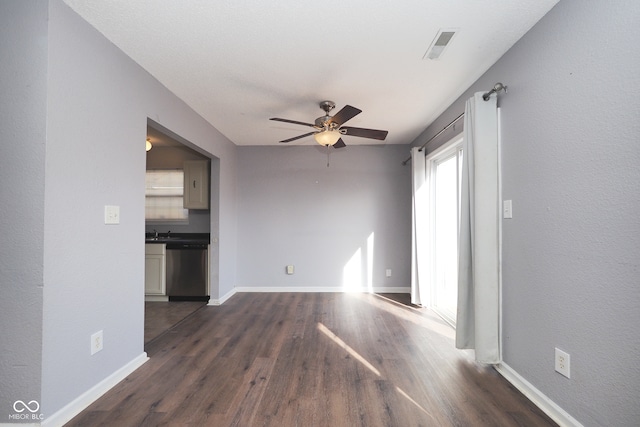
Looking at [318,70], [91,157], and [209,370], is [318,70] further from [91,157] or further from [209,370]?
[209,370]

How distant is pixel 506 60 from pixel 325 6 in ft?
4.64

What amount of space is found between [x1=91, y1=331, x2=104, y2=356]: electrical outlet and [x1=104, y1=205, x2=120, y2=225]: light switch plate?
2.42 feet

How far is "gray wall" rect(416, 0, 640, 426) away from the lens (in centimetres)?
125

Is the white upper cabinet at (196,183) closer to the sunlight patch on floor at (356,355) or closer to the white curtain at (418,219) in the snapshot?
the sunlight patch on floor at (356,355)

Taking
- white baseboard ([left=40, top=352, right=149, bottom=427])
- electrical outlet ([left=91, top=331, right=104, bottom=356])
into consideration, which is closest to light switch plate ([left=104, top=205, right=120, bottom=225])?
electrical outlet ([left=91, top=331, right=104, bottom=356])

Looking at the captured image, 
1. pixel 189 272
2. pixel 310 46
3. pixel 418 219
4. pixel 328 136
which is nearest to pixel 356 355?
pixel 328 136

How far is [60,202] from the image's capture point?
1.58 meters

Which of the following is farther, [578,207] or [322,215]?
[322,215]

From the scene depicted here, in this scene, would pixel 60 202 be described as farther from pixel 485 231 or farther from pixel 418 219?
pixel 418 219

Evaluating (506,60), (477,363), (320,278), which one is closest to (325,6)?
(506,60)

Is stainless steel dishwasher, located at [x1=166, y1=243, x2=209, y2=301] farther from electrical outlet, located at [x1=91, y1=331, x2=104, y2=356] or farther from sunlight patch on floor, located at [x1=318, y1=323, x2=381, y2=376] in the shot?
electrical outlet, located at [x1=91, y1=331, x2=104, y2=356]

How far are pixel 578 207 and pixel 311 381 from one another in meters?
1.94

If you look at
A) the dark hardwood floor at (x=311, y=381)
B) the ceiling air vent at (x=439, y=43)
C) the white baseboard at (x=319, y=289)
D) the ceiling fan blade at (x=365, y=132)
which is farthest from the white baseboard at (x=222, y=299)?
the ceiling air vent at (x=439, y=43)

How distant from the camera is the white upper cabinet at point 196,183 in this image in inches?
165
